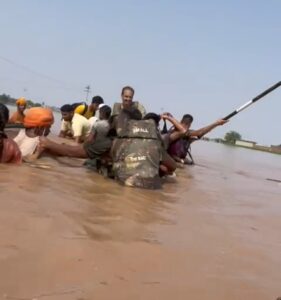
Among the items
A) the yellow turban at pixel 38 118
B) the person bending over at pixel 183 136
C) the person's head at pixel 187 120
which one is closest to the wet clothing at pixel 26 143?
the yellow turban at pixel 38 118

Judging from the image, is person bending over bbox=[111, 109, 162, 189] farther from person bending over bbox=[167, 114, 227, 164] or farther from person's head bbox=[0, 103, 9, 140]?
person bending over bbox=[167, 114, 227, 164]

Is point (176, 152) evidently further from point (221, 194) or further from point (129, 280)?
point (129, 280)

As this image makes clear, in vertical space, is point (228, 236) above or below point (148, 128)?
below

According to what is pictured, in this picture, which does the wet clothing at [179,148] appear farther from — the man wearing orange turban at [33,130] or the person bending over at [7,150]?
the person bending over at [7,150]

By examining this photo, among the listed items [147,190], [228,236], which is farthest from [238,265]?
[147,190]

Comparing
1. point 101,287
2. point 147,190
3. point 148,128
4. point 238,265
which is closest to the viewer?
point 101,287

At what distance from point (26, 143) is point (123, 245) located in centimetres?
335

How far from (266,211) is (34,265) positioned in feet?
11.3

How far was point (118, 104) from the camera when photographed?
6840 mm

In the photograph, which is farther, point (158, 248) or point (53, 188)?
point (53, 188)

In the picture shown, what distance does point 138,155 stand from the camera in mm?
5305

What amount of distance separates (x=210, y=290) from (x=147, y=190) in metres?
2.80

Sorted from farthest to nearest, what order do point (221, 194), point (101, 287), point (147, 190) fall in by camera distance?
point (221, 194)
point (147, 190)
point (101, 287)

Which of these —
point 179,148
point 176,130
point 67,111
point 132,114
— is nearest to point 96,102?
point 67,111
